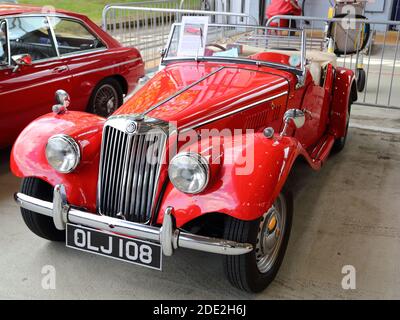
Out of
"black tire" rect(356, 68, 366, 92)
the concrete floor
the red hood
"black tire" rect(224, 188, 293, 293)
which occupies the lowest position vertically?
the concrete floor

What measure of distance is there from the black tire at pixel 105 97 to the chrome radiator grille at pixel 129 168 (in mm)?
2791

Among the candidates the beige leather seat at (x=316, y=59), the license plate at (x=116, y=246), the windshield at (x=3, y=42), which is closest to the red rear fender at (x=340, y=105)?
the beige leather seat at (x=316, y=59)

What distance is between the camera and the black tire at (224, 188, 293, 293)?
236 cm

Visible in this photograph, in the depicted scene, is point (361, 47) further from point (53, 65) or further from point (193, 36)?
point (53, 65)

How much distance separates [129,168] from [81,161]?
0.33m

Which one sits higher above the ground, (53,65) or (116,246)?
(53,65)

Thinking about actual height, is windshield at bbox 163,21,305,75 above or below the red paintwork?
above

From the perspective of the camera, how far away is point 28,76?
4.47m

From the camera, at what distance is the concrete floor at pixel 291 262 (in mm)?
2693

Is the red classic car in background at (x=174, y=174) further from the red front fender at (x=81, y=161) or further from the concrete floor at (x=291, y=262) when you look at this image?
the concrete floor at (x=291, y=262)

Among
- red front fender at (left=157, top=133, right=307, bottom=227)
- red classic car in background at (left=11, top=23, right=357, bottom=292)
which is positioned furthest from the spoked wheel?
red front fender at (left=157, top=133, right=307, bottom=227)

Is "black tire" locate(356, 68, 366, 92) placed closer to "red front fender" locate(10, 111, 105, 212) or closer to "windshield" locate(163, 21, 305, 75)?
"windshield" locate(163, 21, 305, 75)

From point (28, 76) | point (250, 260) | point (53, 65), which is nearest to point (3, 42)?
point (28, 76)

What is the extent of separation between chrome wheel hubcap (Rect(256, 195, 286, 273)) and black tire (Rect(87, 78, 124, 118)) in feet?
10.7
